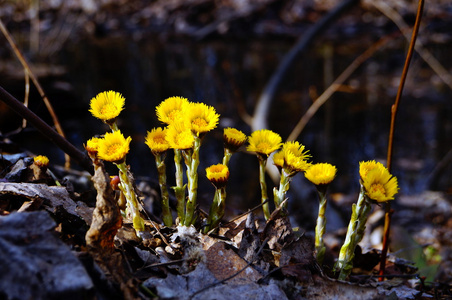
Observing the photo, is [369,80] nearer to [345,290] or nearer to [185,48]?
[185,48]

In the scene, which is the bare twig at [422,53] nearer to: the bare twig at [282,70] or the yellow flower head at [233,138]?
the bare twig at [282,70]

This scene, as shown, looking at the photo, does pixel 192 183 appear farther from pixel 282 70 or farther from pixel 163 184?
pixel 282 70

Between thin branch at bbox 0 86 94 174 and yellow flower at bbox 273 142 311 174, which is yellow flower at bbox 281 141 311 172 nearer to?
yellow flower at bbox 273 142 311 174

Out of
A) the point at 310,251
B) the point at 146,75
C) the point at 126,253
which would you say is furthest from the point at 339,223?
the point at 146,75

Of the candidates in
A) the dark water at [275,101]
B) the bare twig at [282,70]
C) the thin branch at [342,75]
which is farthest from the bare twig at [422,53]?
the dark water at [275,101]

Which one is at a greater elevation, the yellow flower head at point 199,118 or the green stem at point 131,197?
the yellow flower head at point 199,118
